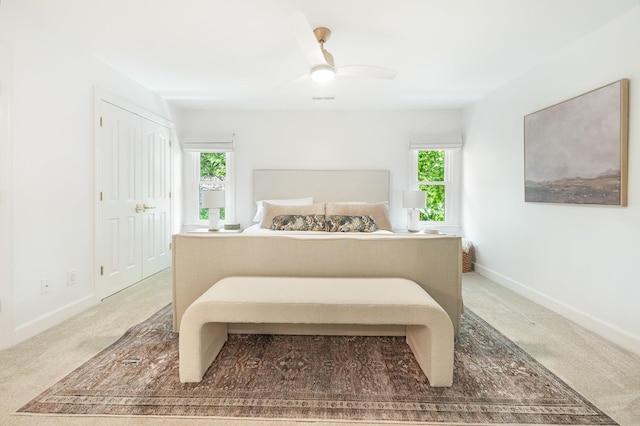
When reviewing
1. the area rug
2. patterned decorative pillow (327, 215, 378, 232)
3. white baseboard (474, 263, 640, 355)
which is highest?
patterned decorative pillow (327, 215, 378, 232)

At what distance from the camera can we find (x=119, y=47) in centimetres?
277

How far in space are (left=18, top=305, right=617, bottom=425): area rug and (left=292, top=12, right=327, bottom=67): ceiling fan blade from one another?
6.72 feet

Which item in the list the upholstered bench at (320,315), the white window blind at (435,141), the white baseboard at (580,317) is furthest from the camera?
the white window blind at (435,141)

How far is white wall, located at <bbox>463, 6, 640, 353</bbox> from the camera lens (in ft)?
7.10

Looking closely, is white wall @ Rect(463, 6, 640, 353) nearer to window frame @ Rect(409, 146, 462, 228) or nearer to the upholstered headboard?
window frame @ Rect(409, 146, 462, 228)

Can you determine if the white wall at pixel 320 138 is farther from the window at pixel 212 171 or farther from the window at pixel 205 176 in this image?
the window at pixel 212 171

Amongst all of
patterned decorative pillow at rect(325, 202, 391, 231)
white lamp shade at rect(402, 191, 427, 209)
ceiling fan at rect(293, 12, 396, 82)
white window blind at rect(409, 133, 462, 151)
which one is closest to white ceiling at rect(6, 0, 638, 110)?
ceiling fan at rect(293, 12, 396, 82)

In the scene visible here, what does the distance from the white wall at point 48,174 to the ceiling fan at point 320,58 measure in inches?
79.1

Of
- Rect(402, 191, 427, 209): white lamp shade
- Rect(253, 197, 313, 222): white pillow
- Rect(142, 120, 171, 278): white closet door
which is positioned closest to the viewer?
Rect(142, 120, 171, 278): white closet door

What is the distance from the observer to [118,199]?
10.8 ft

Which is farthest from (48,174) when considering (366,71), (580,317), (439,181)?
(439,181)

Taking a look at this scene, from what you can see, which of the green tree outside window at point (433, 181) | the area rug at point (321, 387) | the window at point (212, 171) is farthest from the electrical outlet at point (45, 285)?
the green tree outside window at point (433, 181)

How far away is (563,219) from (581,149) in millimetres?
621

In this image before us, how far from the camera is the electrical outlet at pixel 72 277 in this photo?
2.65 metres
